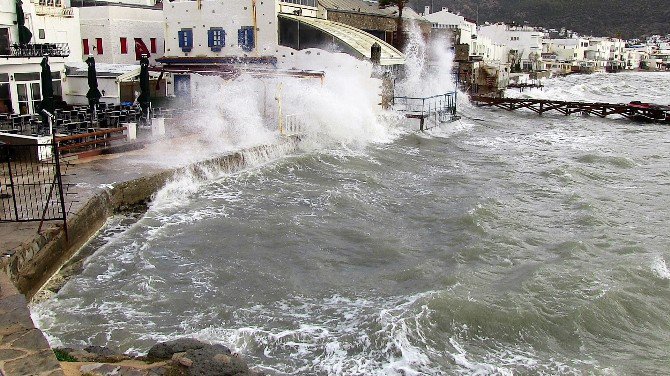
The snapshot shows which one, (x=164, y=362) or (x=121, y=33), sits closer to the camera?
(x=164, y=362)

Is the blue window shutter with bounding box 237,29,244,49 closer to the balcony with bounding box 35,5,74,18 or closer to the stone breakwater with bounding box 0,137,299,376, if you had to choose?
the balcony with bounding box 35,5,74,18

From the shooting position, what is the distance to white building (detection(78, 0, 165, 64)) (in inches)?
1217

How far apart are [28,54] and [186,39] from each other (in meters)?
10.6

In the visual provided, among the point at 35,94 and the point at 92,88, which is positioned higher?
the point at 92,88

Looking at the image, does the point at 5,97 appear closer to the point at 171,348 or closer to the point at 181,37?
the point at 181,37

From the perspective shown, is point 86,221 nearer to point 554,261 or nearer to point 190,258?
point 190,258

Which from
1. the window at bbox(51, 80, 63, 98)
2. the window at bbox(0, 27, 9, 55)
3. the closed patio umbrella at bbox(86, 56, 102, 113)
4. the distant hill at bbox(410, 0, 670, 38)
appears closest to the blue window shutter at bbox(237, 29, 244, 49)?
the window at bbox(51, 80, 63, 98)

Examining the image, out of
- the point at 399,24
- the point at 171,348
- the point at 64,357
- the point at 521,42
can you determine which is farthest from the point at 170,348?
the point at 521,42

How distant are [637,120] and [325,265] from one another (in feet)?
109

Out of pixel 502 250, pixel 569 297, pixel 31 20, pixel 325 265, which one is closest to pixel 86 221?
pixel 325 265

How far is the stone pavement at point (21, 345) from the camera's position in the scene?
566 cm

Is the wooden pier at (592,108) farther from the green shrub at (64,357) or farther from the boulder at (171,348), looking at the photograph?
the green shrub at (64,357)

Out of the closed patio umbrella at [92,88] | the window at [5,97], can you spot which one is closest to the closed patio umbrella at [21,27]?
the window at [5,97]

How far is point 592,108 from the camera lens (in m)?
39.3
